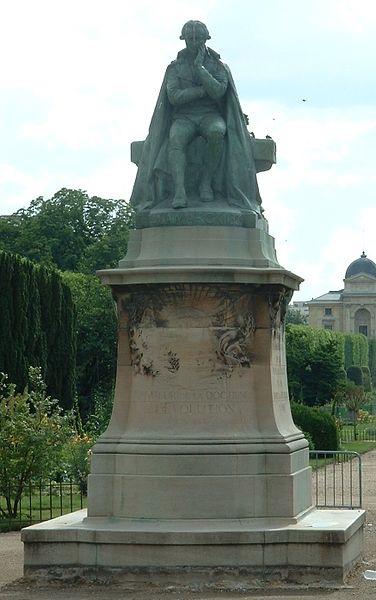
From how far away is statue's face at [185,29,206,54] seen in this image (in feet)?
54.7

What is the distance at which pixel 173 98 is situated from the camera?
16.6 m

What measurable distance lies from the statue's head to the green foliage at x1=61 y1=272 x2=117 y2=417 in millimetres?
35900

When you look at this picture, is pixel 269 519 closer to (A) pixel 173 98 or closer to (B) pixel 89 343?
(A) pixel 173 98

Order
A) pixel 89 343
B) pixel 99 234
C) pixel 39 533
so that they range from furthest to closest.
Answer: pixel 99 234, pixel 89 343, pixel 39 533

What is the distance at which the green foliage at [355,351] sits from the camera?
135000 mm

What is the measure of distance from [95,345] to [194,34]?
3672 centimetres

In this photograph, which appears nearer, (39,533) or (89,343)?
(39,533)

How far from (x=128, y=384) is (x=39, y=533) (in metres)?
1.95

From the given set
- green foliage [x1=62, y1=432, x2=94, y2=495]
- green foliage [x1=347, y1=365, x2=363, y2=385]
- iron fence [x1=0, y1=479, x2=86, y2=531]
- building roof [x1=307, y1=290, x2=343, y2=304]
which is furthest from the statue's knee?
building roof [x1=307, y1=290, x2=343, y2=304]

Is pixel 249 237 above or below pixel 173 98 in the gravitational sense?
below

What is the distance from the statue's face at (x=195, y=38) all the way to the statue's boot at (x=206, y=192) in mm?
1538

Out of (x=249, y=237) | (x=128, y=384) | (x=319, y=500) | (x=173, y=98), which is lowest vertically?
(x=319, y=500)

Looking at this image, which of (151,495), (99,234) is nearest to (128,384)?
(151,495)

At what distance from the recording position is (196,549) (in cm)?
1480
